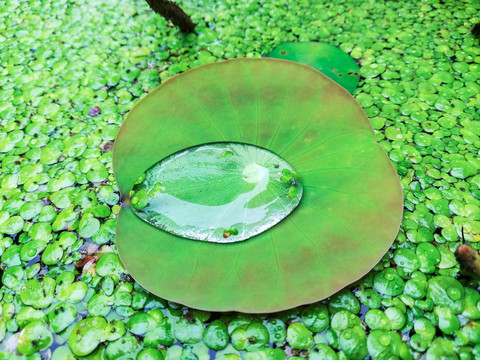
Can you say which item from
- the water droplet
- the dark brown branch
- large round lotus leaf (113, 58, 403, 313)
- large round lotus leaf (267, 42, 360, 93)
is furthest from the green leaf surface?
the dark brown branch

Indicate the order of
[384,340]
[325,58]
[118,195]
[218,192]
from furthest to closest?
[325,58], [118,195], [218,192], [384,340]

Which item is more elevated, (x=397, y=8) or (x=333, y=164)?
(x=397, y=8)

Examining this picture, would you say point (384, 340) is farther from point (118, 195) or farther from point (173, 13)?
point (173, 13)

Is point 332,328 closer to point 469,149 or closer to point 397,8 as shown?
point 469,149

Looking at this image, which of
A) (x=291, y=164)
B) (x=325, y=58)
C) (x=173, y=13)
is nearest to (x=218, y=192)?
(x=291, y=164)

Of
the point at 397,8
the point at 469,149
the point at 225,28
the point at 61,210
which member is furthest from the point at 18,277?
the point at 397,8
